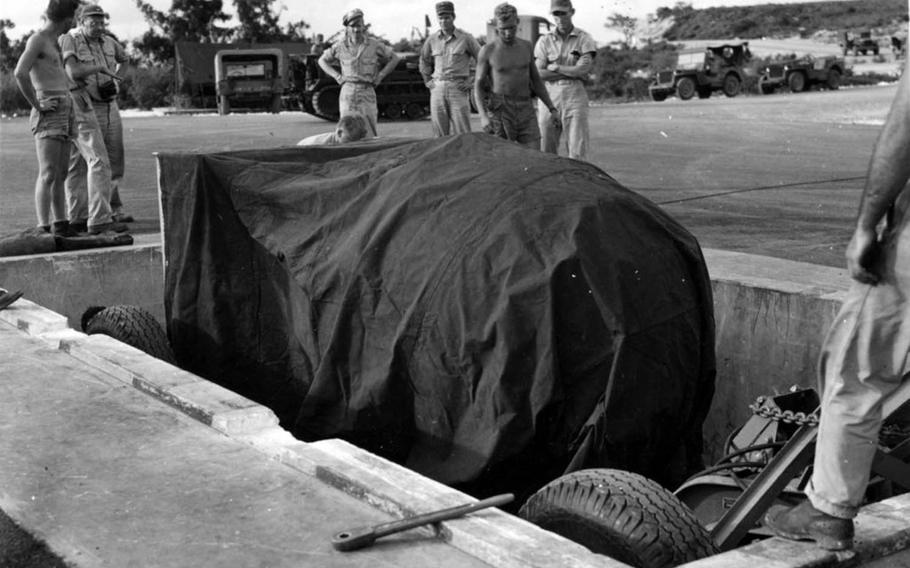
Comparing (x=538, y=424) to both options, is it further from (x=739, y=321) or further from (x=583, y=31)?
(x=583, y=31)

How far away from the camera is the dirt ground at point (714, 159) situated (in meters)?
10.2

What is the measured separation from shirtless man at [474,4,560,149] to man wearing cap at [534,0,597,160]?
11cm

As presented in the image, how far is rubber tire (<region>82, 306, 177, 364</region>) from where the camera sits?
245 inches

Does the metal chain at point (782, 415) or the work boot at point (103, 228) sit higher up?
the metal chain at point (782, 415)

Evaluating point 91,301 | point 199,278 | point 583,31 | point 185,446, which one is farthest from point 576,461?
point 583,31

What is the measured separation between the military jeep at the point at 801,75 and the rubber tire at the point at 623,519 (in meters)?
37.5

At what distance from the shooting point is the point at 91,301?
7.67 m

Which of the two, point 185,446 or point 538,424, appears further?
point 538,424

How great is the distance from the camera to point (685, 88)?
38.4 meters

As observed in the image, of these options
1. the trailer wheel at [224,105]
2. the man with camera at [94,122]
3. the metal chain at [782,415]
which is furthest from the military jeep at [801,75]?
the metal chain at [782,415]

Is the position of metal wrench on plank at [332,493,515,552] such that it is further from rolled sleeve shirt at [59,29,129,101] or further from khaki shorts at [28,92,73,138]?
rolled sleeve shirt at [59,29,129,101]

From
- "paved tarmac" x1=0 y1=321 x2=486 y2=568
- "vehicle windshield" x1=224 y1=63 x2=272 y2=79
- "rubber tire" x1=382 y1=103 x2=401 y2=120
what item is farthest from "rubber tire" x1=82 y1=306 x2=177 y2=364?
"vehicle windshield" x1=224 y1=63 x2=272 y2=79

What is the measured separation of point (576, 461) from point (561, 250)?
0.83 meters

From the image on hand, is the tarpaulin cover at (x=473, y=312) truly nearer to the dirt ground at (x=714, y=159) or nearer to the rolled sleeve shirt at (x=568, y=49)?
the dirt ground at (x=714, y=159)
